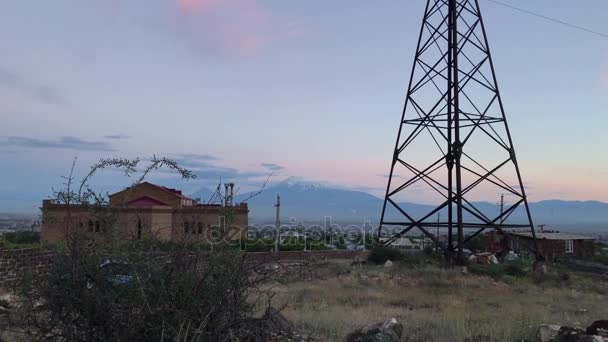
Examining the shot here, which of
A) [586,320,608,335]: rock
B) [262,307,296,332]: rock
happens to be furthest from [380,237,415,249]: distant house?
[262,307,296,332]: rock

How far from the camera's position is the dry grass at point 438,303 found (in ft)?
26.3

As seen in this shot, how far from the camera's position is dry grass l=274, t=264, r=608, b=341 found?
26.3 feet

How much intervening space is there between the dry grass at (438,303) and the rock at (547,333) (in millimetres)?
358

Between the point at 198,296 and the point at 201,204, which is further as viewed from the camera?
the point at 201,204

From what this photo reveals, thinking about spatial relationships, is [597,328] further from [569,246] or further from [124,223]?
[569,246]

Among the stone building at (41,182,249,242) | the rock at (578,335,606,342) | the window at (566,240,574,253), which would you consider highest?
the stone building at (41,182,249,242)

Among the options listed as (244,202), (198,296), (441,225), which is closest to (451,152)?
(441,225)

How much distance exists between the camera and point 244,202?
5656mm

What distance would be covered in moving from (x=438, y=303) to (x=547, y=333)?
5.22 meters

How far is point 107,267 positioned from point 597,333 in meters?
5.89

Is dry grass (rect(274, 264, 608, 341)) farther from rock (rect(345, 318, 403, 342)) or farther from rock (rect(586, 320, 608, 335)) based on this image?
rock (rect(586, 320, 608, 335))

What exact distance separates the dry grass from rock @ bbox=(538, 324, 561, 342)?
0.36 meters

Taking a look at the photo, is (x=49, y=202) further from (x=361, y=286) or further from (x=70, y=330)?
(x=361, y=286)

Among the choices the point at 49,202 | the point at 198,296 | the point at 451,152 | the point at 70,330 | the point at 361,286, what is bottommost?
the point at 361,286
